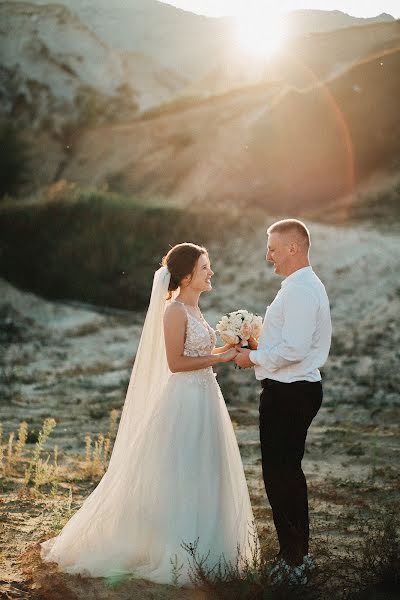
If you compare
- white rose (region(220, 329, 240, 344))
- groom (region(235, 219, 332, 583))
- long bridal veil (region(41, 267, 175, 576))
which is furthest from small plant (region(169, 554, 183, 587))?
white rose (region(220, 329, 240, 344))

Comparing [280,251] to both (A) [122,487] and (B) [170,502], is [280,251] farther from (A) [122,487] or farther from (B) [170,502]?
(A) [122,487]

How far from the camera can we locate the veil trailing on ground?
5.05 m

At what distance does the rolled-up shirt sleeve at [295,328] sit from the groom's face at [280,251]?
0.19 m

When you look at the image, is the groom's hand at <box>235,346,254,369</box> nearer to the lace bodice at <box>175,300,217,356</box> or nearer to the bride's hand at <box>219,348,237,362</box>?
the bride's hand at <box>219,348,237,362</box>

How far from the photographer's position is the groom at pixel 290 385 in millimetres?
4426

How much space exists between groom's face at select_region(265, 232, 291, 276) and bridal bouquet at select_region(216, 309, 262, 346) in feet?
1.41

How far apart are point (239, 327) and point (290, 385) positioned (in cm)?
54

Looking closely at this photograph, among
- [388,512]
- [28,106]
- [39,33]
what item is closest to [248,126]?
[28,106]

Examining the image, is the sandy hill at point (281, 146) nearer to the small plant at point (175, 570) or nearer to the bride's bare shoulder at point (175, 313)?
the bride's bare shoulder at point (175, 313)

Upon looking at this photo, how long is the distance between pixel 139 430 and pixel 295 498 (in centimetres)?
112

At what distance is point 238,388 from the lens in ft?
45.9

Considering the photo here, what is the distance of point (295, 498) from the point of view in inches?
178

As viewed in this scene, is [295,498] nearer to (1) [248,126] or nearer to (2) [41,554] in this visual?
(2) [41,554]

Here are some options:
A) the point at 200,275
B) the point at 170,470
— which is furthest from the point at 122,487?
the point at 200,275
